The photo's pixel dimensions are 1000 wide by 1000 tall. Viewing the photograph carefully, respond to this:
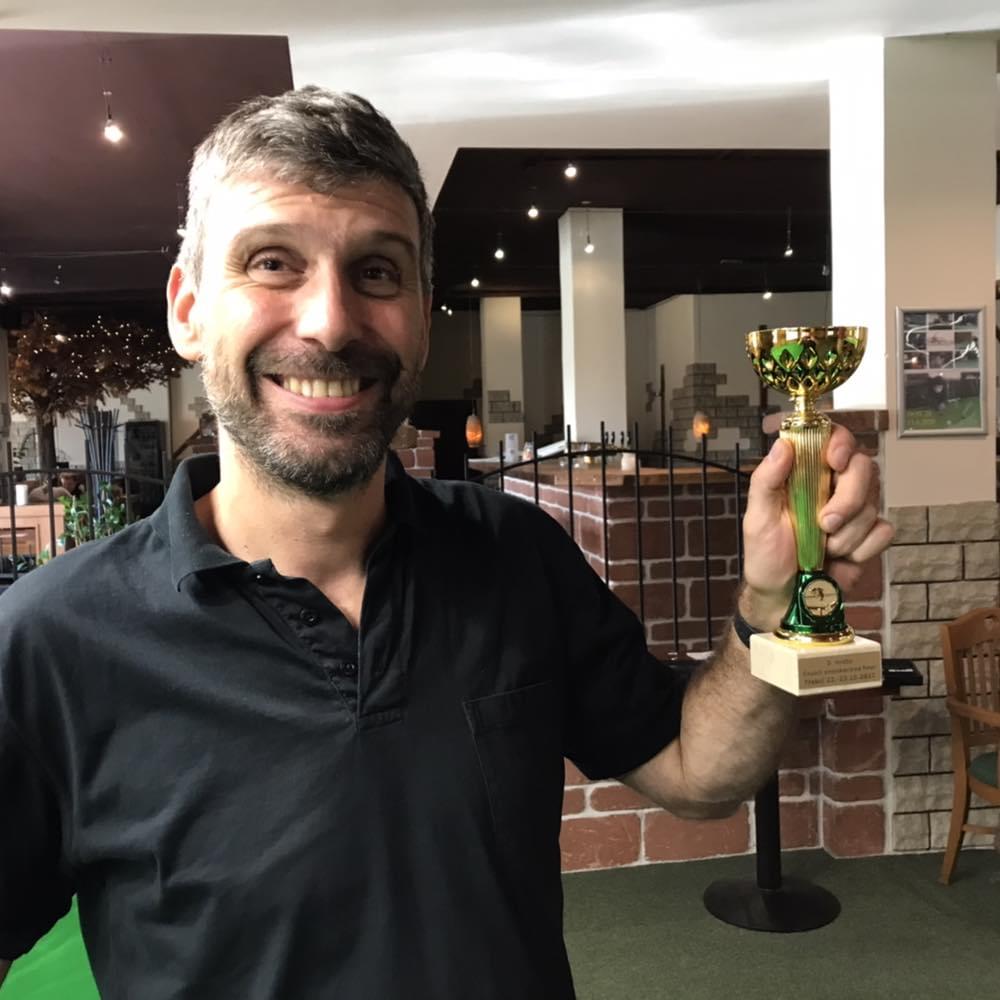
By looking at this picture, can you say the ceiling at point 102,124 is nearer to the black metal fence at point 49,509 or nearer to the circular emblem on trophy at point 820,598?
the black metal fence at point 49,509

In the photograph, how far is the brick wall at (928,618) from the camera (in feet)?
10.2

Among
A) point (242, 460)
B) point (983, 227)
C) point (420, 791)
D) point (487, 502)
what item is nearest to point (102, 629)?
point (242, 460)

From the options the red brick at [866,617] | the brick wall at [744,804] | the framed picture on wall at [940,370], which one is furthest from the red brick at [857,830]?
the framed picture on wall at [940,370]

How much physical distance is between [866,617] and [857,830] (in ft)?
2.36

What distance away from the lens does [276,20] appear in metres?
2.89

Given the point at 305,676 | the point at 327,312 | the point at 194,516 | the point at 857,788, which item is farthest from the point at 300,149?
the point at 857,788

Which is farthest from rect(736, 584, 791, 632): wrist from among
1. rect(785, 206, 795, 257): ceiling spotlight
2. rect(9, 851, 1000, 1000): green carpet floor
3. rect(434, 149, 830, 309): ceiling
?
rect(785, 206, 795, 257): ceiling spotlight

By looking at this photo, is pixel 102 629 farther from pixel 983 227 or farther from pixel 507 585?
pixel 983 227

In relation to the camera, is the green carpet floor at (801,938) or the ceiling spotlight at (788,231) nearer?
the green carpet floor at (801,938)

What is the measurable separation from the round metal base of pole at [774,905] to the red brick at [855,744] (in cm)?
40

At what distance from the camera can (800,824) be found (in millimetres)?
3312

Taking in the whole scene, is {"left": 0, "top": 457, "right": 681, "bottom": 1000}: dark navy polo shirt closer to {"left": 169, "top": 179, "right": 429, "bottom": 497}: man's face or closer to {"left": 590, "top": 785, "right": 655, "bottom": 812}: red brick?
{"left": 169, "top": 179, "right": 429, "bottom": 497}: man's face

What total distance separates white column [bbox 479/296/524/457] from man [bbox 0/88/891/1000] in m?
9.74

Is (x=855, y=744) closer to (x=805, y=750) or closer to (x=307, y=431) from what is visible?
(x=805, y=750)
